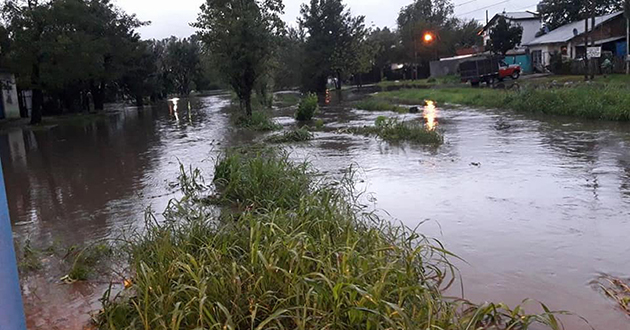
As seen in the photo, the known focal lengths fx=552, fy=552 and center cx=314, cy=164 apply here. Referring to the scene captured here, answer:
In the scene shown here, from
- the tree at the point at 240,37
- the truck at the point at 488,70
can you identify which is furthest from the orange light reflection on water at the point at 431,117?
the truck at the point at 488,70

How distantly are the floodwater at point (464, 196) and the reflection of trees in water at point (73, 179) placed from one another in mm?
42

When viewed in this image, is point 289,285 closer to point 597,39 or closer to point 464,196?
point 464,196

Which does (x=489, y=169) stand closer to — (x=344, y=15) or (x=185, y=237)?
(x=185, y=237)

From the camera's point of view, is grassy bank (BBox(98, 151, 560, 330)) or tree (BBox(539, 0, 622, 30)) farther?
tree (BBox(539, 0, 622, 30))

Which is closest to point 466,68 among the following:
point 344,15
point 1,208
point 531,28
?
point 344,15

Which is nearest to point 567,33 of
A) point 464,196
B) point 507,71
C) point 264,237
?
point 507,71

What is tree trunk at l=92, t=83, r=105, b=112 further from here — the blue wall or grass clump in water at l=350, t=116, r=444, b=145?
the blue wall

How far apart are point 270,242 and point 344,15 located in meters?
48.5

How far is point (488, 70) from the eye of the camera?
40.6m

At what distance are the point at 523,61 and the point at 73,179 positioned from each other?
153 ft

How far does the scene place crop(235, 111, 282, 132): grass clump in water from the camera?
2142 centimetres

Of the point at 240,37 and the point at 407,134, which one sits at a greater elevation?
the point at 240,37

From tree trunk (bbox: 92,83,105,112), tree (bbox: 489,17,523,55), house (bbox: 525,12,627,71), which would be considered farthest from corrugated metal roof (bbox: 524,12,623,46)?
tree trunk (bbox: 92,83,105,112)

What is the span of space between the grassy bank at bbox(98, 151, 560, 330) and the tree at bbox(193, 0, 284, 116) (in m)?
18.2
